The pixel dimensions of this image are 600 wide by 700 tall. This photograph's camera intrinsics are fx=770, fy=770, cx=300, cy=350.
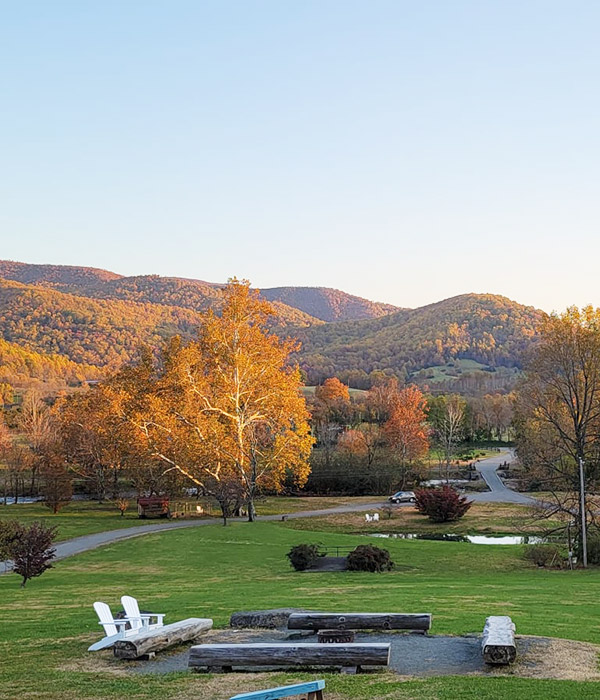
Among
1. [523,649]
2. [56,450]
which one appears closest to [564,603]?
[523,649]

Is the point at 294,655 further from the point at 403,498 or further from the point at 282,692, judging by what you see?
the point at 403,498

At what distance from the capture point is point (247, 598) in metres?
17.0

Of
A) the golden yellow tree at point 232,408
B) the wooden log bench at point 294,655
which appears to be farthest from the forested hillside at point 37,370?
the wooden log bench at point 294,655

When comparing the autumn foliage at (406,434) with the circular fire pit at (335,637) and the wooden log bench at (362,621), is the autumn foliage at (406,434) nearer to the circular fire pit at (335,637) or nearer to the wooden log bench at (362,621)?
the wooden log bench at (362,621)

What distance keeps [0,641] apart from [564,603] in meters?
11.1

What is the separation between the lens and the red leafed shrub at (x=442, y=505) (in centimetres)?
4553

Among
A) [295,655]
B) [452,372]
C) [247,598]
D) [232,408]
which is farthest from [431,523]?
[452,372]

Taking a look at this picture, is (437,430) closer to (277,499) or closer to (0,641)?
(277,499)

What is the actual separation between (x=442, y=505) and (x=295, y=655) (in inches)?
1486

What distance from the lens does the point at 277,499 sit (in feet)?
207

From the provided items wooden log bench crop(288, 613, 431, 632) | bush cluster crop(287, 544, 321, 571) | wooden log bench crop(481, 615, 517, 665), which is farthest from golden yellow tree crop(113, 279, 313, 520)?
wooden log bench crop(481, 615, 517, 665)

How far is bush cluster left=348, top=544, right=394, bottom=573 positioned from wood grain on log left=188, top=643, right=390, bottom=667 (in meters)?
17.6

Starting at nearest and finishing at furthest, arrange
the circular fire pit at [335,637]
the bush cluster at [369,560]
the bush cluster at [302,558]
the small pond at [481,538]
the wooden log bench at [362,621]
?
1. the circular fire pit at [335,637]
2. the wooden log bench at [362,621]
3. the bush cluster at [369,560]
4. the bush cluster at [302,558]
5. the small pond at [481,538]

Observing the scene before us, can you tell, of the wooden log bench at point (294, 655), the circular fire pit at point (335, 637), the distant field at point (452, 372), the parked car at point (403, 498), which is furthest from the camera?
the distant field at point (452, 372)
